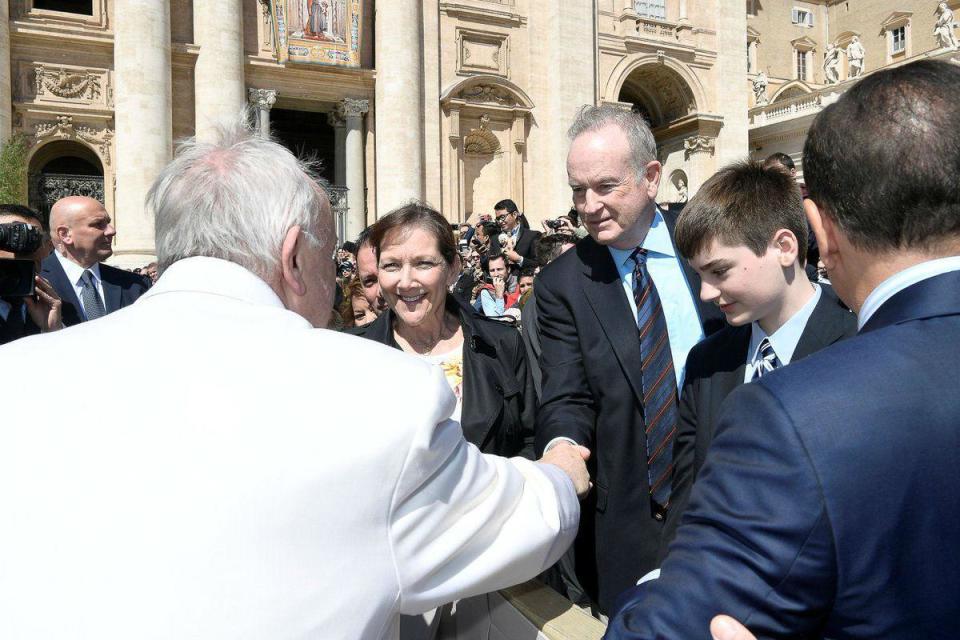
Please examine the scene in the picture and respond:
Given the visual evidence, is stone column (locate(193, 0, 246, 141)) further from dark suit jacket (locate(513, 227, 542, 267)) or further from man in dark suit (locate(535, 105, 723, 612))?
man in dark suit (locate(535, 105, 723, 612))

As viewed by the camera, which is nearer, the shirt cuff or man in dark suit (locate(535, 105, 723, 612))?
the shirt cuff

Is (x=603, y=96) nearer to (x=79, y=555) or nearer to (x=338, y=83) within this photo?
(x=338, y=83)

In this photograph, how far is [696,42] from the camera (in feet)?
83.1

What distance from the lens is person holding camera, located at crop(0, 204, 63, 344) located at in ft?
11.3

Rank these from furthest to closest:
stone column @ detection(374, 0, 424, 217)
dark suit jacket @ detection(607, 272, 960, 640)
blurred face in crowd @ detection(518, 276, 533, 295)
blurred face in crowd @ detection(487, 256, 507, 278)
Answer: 1. stone column @ detection(374, 0, 424, 217)
2. blurred face in crowd @ detection(487, 256, 507, 278)
3. blurred face in crowd @ detection(518, 276, 533, 295)
4. dark suit jacket @ detection(607, 272, 960, 640)

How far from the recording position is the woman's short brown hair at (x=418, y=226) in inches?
124

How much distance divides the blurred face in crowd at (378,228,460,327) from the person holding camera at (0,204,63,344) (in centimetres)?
172

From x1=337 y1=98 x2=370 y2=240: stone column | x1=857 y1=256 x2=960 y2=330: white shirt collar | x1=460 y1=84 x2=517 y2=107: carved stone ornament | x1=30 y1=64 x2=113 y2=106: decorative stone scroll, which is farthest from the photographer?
x1=460 y1=84 x2=517 y2=107: carved stone ornament

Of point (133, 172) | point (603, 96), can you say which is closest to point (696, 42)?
point (603, 96)

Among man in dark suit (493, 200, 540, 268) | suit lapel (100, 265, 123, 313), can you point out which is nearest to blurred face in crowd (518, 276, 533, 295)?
man in dark suit (493, 200, 540, 268)

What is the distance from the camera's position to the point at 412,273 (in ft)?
10.1

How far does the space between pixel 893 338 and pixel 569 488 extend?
0.90 metres

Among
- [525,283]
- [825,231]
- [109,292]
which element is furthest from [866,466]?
[525,283]

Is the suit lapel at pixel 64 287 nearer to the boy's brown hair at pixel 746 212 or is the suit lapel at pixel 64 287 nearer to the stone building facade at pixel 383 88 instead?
the boy's brown hair at pixel 746 212
